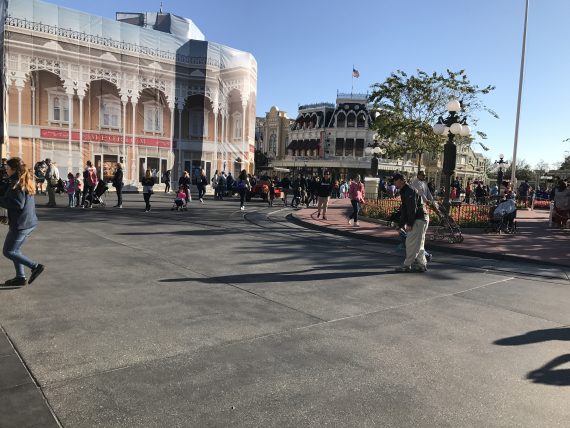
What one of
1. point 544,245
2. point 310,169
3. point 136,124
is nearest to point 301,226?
point 544,245

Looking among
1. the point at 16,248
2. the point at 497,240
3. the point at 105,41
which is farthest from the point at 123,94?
the point at 16,248

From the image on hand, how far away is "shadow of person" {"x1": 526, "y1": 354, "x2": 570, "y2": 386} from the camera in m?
3.57

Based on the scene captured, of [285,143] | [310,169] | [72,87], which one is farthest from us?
[285,143]

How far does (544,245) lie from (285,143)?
64.1 m

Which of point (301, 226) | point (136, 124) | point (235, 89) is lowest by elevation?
point (301, 226)

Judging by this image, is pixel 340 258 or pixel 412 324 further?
pixel 340 258

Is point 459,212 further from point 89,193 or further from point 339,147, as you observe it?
point 339,147

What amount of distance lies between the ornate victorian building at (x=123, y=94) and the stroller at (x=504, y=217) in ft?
80.9

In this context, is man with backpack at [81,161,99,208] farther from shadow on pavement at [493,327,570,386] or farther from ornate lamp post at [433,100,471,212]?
shadow on pavement at [493,327,570,386]

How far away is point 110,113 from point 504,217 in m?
26.5

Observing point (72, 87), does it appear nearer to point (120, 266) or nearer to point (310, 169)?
point (120, 266)

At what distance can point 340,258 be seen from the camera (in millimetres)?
8758

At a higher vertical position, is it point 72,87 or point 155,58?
point 155,58

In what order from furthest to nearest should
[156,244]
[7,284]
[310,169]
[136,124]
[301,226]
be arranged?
[310,169]
[136,124]
[301,226]
[156,244]
[7,284]
